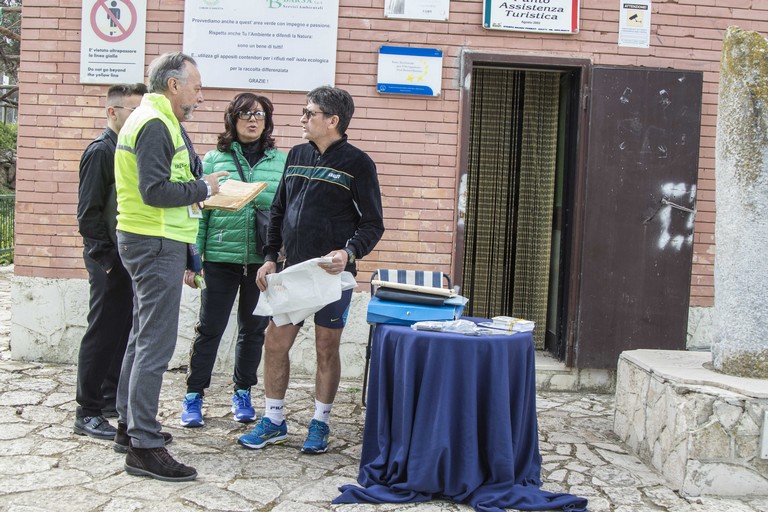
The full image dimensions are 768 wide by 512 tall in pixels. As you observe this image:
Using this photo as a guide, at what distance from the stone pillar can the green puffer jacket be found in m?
2.66

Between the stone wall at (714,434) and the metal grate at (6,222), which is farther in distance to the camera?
the metal grate at (6,222)

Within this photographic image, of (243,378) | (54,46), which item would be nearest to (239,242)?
(243,378)

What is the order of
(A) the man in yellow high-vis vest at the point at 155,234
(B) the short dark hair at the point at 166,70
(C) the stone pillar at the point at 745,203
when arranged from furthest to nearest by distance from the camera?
(C) the stone pillar at the point at 745,203
(B) the short dark hair at the point at 166,70
(A) the man in yellow high-vis vest at the point at 155,234

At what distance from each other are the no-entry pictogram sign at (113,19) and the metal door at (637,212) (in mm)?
3736

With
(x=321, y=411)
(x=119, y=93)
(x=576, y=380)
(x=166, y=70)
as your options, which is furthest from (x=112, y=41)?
(x=576, y=380)

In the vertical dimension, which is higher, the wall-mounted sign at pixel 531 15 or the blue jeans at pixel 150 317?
the wall-mounted sign at pixel 531 15

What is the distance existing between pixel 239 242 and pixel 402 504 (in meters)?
1.95

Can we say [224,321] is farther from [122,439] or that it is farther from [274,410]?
[122,439]

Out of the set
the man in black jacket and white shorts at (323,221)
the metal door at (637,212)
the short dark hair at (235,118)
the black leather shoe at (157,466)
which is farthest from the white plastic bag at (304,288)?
the metal door at (637,212)

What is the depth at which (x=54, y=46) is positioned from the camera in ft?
20.8

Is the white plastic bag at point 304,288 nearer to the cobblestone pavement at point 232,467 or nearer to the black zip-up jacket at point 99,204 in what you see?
the cobblestone pavement at point 232,467

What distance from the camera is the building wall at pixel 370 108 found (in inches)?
249

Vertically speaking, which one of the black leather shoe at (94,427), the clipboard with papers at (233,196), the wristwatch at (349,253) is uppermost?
the clipboard with papers at (233,196)

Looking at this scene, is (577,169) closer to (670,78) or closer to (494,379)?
(670,78)
